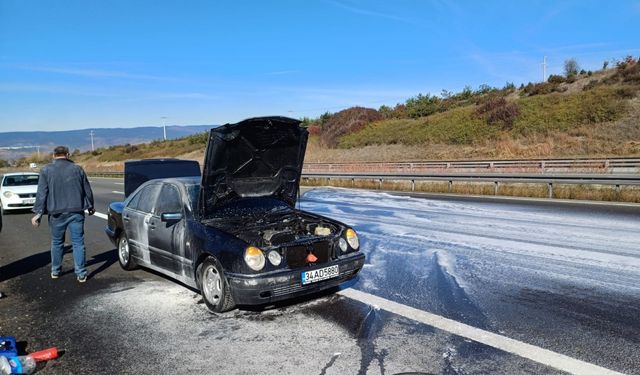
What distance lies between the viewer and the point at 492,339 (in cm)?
429

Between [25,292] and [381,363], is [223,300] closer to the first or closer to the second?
[381,363]

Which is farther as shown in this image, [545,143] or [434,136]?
[434,136]

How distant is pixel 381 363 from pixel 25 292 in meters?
5.05

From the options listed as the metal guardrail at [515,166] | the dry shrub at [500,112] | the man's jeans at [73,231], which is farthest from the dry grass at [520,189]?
the dry shrub at [500,112]

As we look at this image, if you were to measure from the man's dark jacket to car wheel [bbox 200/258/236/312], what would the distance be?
243 centimetres

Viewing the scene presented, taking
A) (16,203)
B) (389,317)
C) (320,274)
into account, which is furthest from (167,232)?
(16,203)

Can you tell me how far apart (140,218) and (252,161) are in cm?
193

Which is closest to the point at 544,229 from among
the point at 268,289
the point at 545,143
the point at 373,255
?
the point at 373,255

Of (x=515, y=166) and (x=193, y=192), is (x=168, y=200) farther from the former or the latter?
(x=515, y=166)

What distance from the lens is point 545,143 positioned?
3206 cm

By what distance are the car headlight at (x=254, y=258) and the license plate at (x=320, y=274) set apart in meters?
0.48

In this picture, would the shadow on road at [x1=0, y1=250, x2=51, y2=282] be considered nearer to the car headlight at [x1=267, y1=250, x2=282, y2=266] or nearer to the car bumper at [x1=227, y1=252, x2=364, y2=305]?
the car bumper at [x1=227, y1=252, x2=364, y2=305]

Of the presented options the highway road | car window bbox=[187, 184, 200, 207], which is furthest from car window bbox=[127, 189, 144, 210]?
car window bbox=[187, 184, 200, 207]

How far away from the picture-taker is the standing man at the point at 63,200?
6434 mm
